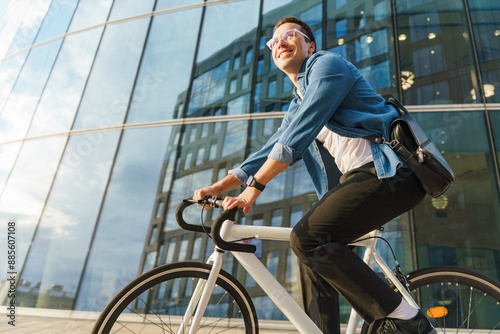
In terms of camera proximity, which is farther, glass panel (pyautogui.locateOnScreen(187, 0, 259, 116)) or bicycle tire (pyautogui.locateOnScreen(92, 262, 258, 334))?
glass panel (pyautogui.locateOnScreen(187, 0, 259, 116))

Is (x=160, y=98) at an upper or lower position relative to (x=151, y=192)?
upper

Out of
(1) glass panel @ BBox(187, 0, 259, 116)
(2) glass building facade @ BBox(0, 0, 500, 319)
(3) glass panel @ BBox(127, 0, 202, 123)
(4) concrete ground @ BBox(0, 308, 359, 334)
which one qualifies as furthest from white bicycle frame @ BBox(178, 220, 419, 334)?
(3) glass panel @ BBox(127, 0, 202, 123)

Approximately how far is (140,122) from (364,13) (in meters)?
4.32

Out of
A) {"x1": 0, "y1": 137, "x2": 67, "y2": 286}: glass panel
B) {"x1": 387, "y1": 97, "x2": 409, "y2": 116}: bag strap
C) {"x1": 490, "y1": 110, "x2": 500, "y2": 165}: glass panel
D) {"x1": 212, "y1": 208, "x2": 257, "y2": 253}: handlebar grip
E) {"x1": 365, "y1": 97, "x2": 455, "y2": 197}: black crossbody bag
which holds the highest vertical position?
{"x1": 490, "y1": 110, "x2": 500, "y2": 165}: glass panel

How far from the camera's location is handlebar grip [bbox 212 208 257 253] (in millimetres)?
1257

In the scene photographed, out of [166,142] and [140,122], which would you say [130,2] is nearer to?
[140,122]

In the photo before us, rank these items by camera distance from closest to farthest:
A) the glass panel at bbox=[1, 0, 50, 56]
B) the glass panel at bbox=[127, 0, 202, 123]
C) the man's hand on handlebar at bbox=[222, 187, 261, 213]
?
the man's hand on handlebar at bbox=[222, 187, 261, 213]
the glass panel at bbox=[127, 0, 202, 123]
the glass panel at bbox=[1, 0, 50, 56]

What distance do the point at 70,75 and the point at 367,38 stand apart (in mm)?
5915

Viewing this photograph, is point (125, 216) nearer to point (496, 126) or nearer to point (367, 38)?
point (367, 38)

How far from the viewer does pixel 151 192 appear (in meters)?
5.18

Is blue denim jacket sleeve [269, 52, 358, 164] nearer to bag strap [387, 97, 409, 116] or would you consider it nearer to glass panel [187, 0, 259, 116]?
bag strap [387, 97, 409, 116]

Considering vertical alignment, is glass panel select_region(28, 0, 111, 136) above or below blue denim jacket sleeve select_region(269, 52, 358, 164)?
above

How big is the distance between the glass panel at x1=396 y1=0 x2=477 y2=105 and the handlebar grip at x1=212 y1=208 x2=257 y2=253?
440 cm

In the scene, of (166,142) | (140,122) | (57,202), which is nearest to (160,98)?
(140,122)
